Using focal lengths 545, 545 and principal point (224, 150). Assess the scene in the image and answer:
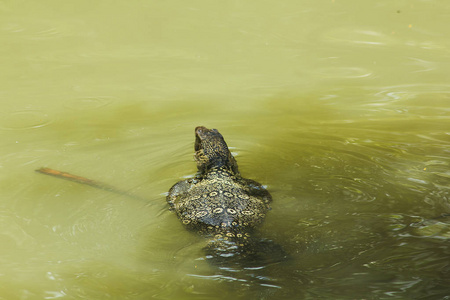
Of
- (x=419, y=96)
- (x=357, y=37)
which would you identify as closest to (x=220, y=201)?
(x=419, y=96)

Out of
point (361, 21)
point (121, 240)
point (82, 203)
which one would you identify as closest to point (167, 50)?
point (361, 21)

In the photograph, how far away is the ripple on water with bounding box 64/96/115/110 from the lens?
8.63m

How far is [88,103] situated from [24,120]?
42.2 inches

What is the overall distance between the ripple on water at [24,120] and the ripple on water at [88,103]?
1.64 ft

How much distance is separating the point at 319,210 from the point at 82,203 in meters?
2.52

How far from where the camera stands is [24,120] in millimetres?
8117

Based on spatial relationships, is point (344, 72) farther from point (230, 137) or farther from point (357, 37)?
point (230, 137)

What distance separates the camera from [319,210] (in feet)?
18.6

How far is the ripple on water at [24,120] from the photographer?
793 cm

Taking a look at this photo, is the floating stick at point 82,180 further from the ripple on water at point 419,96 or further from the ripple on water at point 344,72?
the ripple on water at point 344,72

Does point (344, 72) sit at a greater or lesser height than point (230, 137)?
greater

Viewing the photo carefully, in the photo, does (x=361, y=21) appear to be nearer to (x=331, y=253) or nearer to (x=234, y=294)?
(x=331, y=253)

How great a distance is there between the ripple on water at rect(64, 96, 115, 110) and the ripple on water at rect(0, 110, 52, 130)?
500mm

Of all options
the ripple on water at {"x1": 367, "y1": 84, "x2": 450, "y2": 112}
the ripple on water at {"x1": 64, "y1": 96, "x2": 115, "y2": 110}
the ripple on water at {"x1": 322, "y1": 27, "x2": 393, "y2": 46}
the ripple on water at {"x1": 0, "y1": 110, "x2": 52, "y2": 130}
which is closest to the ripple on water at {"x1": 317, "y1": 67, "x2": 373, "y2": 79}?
the ripple on water at {"x1": 367, "y1": 84, "x2": 450, "y2": 112}
